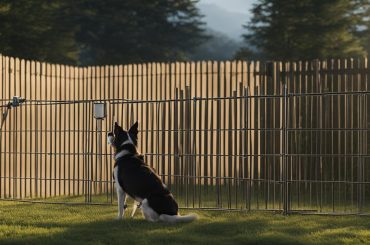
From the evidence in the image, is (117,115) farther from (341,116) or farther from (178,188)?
(341,116)

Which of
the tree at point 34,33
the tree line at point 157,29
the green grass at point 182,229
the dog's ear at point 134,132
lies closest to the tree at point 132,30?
the tree line at point 157,29

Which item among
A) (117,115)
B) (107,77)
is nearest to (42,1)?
(107,77)

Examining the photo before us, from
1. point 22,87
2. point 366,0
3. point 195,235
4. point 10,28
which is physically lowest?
point 195,235

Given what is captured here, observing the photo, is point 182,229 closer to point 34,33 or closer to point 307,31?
point 34,33

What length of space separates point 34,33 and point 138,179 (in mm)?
26078

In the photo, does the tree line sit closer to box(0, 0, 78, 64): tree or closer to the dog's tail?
box(0, 0, 78, 64): tree

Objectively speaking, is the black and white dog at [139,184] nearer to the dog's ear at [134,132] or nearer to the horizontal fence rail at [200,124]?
the dog's ear at [134,132]

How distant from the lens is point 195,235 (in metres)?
9.79

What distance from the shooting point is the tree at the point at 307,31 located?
39.1m

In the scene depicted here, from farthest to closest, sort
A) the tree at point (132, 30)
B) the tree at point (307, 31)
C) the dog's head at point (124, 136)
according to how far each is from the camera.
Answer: the tree at point (132, 30)
the tree at point (307, 31)
the dog's head at point (124, 136)

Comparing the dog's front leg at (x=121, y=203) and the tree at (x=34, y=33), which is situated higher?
the tree at (x=34, y=33)

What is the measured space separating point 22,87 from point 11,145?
1.34 metres

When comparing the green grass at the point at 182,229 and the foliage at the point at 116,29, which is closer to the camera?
the green grass at the point at 182,229

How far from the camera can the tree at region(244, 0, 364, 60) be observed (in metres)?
39.1
